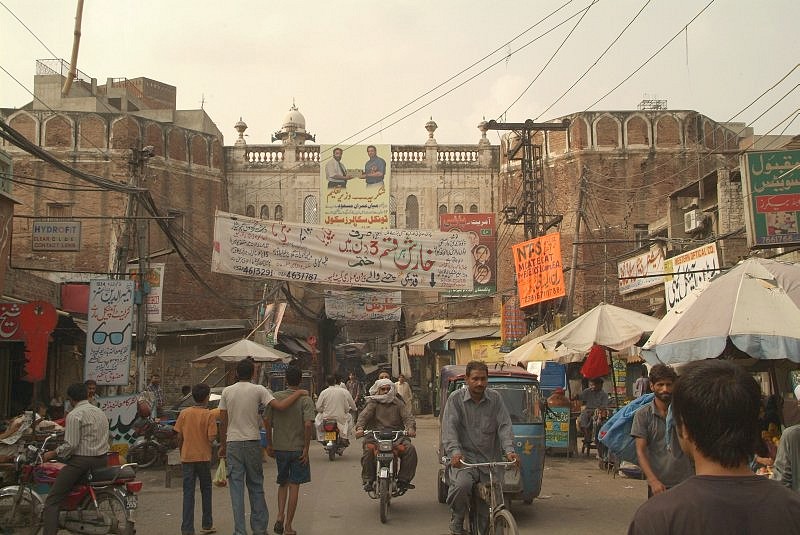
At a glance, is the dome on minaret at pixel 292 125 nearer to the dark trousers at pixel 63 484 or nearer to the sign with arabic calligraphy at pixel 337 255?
the sign with arabic calligraphy at pixel 337 255

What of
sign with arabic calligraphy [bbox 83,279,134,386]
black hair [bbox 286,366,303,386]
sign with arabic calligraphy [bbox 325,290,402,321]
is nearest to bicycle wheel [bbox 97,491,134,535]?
black hair [bbox 286,366,303,386]

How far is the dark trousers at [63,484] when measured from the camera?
714 cm

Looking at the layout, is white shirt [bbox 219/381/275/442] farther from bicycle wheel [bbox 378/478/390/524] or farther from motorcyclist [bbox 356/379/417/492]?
motorcyclist [bbox 356/379/417/492]

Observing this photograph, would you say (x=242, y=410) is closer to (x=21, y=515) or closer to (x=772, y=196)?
(x=21, y=515)

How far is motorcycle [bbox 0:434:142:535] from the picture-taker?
7.31m

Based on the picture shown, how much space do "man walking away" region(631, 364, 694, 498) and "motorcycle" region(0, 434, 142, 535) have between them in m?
4.39

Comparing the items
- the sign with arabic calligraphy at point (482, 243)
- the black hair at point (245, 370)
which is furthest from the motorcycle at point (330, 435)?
the sign with arabic calligraphy at point (482, 243)

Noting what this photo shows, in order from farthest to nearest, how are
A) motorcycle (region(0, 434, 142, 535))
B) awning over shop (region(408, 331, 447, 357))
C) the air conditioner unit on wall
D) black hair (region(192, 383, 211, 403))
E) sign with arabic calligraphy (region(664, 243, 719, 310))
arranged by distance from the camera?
1. awning over shop (region(408, 331, 447, 357))
2. the air conditioner unit on wall
3. sign with arabic calligraphy (region(664, 243, 719, 310))
4. black hair (region(192, 383, 211, 403))
5. motorcycle (region(0, 434, 142, 535))

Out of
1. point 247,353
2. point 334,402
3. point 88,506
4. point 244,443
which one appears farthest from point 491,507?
point 247,353

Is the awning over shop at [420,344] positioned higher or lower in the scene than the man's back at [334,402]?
→ higher

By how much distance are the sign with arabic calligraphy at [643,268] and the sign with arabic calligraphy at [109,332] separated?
11617mm

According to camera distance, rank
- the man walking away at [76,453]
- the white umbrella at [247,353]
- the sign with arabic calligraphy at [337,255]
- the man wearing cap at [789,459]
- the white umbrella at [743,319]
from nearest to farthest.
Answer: the man wearing cap at [789,459] < the white umbrella at [743,319] < the man walking away at [76,453] < the sign with arabic calligraphy at [337,255] < the white umbrella at [247,353]

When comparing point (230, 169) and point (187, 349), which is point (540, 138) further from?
point (187, 349)

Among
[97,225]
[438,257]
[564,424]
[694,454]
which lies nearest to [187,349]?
[97,225]
